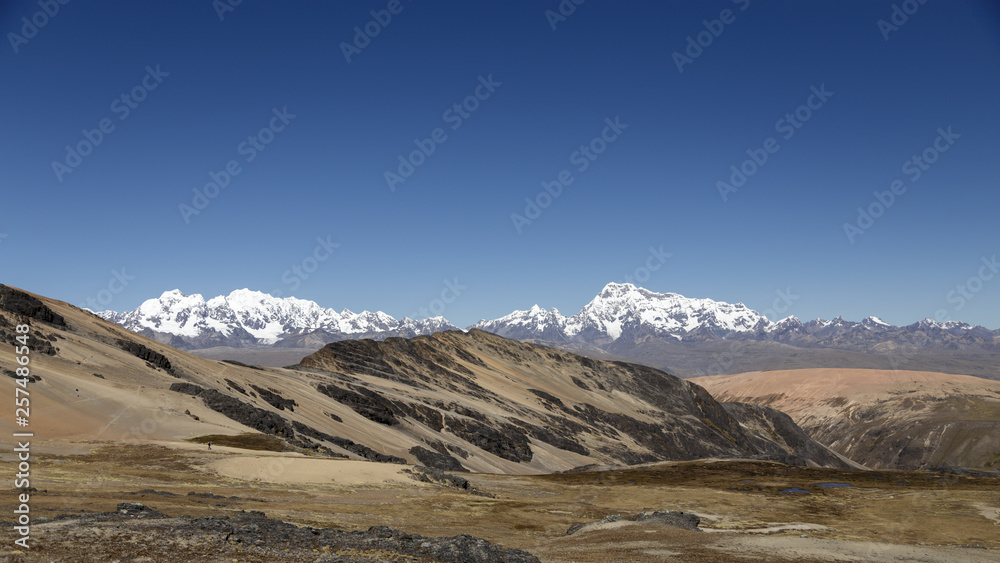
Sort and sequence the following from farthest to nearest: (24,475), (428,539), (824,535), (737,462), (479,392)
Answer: (479,392) < (737,462) < (824,535) < (24,475) < (428,539)

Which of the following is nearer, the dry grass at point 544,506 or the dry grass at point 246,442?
the dry grass at point 544,506

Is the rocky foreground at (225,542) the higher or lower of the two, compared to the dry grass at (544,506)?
higher

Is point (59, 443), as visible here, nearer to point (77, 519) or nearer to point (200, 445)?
point (200, 445)

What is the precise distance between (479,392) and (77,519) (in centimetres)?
9812

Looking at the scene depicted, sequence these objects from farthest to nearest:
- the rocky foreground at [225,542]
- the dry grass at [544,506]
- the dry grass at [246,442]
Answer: the dry grass at [246,442] < the dry grass at [544,506] < the rocky foreground at [225,542]

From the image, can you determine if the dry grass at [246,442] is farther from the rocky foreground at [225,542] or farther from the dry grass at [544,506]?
the rocky foreground at [225,542]

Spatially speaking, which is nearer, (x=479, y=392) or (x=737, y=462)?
(x=737, y=462)

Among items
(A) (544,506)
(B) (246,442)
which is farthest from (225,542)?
(B) (246,442)

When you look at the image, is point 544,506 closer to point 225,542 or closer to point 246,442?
point 246,442

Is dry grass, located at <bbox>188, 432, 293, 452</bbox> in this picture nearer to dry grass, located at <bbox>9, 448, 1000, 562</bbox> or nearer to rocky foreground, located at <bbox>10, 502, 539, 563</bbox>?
dry grass, located at <bbox>9, 448, 1000, 562</bbox>

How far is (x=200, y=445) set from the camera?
3862 cm

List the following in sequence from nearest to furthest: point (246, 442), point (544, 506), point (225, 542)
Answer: point (225, 542) < point (544, 506) < point (246, 442)

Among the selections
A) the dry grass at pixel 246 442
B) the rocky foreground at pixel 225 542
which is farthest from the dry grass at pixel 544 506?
the dry grass at pixel 246 442

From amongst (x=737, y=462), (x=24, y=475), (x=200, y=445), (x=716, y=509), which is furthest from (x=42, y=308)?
(x=737, y=462)
